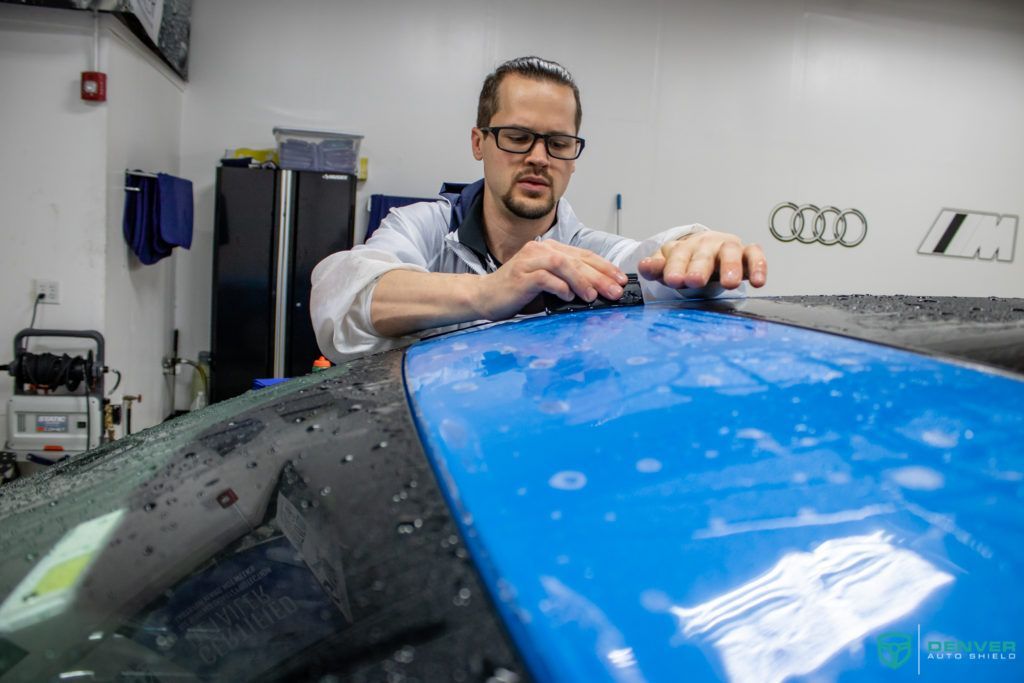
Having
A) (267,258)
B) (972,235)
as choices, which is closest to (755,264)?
(267,258)

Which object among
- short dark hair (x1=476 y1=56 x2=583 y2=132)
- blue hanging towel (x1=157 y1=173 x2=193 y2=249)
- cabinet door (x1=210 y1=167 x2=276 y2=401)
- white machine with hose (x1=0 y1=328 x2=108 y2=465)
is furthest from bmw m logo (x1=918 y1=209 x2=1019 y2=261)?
white machine with hose (x1=0 y1=328 x2=108 y2=465)

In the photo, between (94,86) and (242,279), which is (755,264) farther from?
(242,279)

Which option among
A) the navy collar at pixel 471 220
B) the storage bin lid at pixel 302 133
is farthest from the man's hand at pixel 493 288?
the storage bin lid at pixel 302 133

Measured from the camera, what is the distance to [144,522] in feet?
1.44

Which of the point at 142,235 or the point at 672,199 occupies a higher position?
the point at 672,199

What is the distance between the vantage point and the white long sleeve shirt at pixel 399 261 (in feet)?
3.56

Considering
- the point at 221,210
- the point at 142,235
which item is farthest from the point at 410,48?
the point at 142,235

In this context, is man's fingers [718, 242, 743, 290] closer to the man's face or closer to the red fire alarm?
the man's face

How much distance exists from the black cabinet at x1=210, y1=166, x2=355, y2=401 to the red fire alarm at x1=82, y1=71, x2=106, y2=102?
0.93 meters

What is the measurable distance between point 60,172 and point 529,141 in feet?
9.65

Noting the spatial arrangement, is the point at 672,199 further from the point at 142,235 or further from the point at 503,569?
the point at 503,569

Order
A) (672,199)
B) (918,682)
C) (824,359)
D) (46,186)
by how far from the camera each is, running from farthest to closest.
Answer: (672,199) < (46,186) < (824,359) < (918,682)

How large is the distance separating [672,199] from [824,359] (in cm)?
508

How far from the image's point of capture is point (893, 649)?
0.28 m
